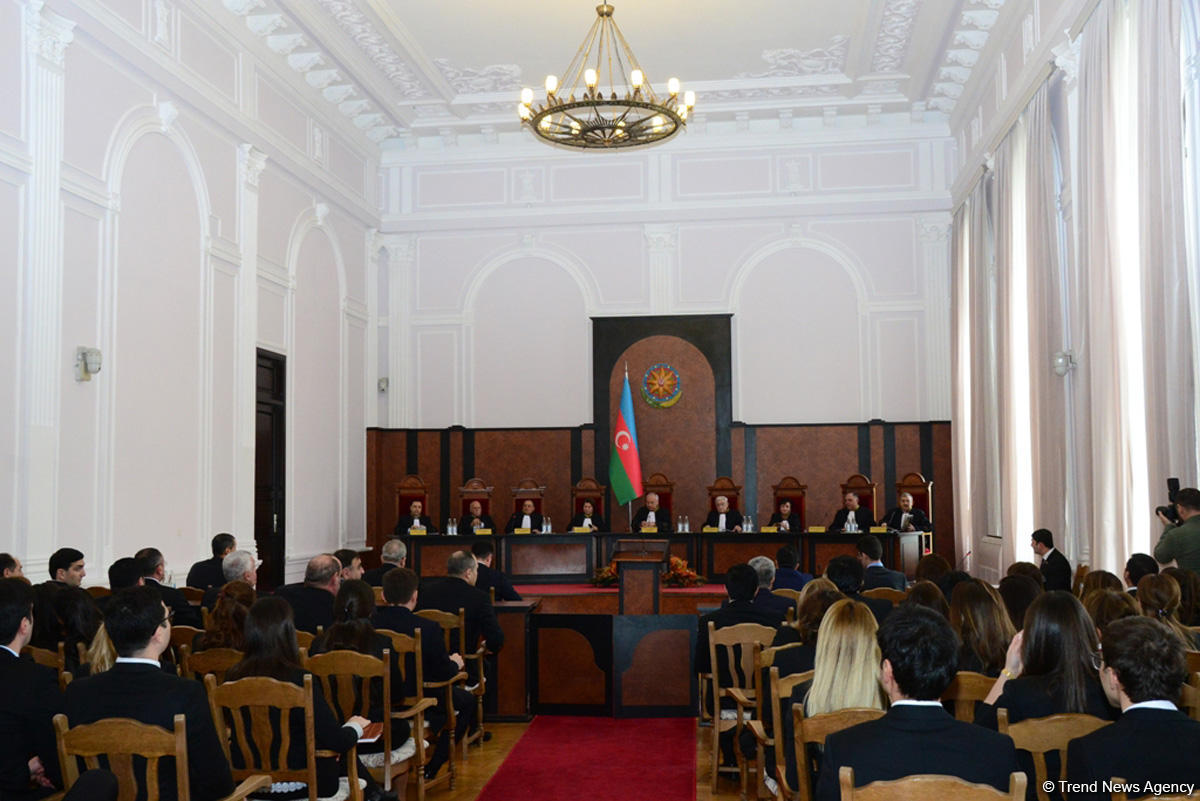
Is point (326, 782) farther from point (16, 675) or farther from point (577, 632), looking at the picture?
point (577, 632)

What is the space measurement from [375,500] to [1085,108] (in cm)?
997

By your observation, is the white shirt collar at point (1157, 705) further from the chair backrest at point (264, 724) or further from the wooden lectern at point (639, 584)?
the wooden lectern at point (639, 584)

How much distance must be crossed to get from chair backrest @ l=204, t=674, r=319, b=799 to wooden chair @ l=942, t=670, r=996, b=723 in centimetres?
233

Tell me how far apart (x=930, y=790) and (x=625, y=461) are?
36.3ft

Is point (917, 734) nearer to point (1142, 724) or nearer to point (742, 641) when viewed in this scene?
point (1142, 724)

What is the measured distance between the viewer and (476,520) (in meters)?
12.7

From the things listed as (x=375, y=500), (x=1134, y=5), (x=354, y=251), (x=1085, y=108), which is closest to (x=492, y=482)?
(x=375, y=500)

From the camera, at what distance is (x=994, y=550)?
38.2 ft

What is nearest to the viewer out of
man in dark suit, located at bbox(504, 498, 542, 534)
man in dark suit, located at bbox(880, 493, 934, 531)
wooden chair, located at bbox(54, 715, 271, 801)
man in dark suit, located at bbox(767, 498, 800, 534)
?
wooden chair, located at bbox(54, 715, 271, 801)

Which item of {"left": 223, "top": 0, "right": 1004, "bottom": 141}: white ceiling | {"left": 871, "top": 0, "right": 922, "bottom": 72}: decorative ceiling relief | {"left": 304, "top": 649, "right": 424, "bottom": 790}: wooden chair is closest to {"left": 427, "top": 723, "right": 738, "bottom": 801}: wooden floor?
{"left": 304, "top": 649, "right": 424, "bottom": 790}: wooden chair

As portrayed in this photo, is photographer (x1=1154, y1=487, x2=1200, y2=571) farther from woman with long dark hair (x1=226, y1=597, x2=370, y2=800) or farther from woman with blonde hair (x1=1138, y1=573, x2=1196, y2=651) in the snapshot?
woman with long dark hair (x1=226, y1=597, x2=370, y2=800)

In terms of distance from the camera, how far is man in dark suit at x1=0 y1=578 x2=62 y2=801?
3.52 meters

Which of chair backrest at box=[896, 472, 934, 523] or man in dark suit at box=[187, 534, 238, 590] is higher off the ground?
chair backrest at box=[896, 472, 934, 523]

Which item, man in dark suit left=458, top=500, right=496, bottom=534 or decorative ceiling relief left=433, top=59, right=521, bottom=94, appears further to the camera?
decorative ceiling relief left=433, top=59, right=521, bottom=94
